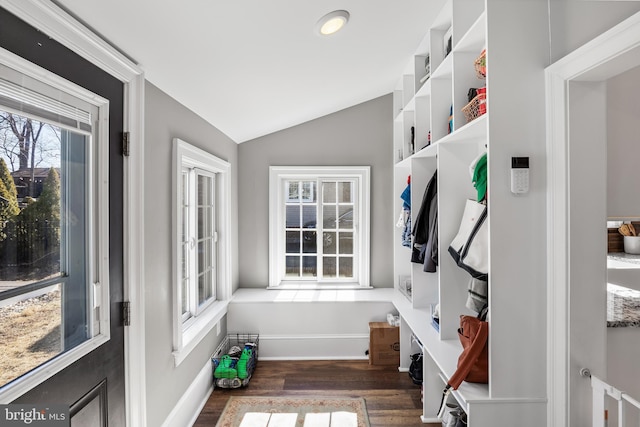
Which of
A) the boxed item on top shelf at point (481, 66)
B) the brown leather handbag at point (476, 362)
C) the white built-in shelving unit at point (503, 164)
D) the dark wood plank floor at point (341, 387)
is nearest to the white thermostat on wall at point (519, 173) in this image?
the white built-in shelving unit at point (503, 164)

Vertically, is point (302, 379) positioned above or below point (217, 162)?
below

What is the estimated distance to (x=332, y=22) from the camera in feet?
5.61

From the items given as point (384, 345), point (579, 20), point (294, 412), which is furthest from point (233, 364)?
point (579, 20)

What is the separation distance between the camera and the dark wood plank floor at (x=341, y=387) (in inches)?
92.9

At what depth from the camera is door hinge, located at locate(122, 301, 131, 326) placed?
61.0 inches

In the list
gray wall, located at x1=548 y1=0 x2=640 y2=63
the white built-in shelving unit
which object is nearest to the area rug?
the white built-in shelving unit

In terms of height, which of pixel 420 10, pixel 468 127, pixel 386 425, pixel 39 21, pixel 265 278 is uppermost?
pixel 420 10

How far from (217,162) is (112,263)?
1.49m

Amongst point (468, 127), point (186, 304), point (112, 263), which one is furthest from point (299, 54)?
point (186, 304)

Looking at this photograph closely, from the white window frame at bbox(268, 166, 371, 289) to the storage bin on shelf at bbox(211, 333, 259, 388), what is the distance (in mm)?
761

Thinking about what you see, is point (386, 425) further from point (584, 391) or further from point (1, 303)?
point (1, 303)

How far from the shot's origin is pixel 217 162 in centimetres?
281

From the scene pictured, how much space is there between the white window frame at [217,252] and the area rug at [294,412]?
59cm

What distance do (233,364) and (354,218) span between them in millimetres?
1897
